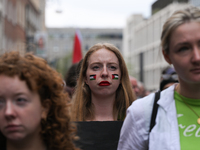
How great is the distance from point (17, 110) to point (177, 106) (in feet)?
3.28

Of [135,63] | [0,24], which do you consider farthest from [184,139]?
[135,63]

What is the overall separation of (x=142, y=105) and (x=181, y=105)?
246mm

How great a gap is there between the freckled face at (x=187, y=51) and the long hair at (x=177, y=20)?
3 cm

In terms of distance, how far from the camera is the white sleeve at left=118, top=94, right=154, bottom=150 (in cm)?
267

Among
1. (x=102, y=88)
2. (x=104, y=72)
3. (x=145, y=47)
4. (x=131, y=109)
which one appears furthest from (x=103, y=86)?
(x=145, y=47)

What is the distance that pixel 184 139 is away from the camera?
8.50 ft

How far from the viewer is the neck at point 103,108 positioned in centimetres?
402

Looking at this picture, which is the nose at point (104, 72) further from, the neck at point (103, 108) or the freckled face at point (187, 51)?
the freckled face at point (187, 51)

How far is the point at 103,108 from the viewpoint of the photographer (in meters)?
4.02

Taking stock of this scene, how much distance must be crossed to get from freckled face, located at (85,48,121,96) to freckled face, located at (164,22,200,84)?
4.65ft

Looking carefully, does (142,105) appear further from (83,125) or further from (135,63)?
(135,63)

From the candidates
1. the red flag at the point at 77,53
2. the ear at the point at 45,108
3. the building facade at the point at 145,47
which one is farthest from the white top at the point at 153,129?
the building facade at the point at 145,47

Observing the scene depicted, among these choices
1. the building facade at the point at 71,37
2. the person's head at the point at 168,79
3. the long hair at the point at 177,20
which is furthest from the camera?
the building facade at the point at 71,37

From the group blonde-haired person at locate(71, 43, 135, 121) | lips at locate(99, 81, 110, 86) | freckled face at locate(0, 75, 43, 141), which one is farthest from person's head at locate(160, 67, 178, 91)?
freckled face at locate(0, 75, 43, 141)
